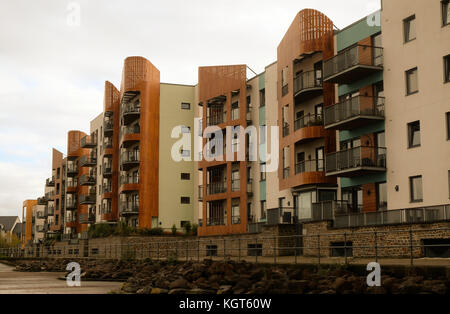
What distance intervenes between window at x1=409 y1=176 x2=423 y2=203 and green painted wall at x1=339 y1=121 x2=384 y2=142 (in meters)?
3.57

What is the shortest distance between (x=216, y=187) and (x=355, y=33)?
18.7 meters

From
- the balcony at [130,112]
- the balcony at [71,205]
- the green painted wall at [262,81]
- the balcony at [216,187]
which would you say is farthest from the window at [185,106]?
the balcony at [71,205]

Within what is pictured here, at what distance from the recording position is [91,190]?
260 feet

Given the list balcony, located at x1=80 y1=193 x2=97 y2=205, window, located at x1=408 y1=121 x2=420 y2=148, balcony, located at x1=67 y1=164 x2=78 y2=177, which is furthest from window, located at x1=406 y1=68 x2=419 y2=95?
balcony, located at x1=67 y1=164 x2=78 y2=177

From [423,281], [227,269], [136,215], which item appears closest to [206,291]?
[227,269]

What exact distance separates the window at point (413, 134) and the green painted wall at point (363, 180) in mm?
2287

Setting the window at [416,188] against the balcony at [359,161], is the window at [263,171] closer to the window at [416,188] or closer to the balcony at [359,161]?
the balcony at [359,161]

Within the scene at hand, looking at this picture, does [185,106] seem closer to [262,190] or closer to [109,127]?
[109,127]

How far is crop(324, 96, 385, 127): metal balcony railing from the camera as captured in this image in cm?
3075

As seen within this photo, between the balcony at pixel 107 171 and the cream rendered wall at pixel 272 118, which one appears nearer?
the cream rendered wall at pixel 272 118

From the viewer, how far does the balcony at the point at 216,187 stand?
4638cm

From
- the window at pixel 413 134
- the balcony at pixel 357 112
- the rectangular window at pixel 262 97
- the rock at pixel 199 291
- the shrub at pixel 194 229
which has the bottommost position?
the rock at pixel 199 291

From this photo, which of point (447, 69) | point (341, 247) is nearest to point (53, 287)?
point (341, 247)
